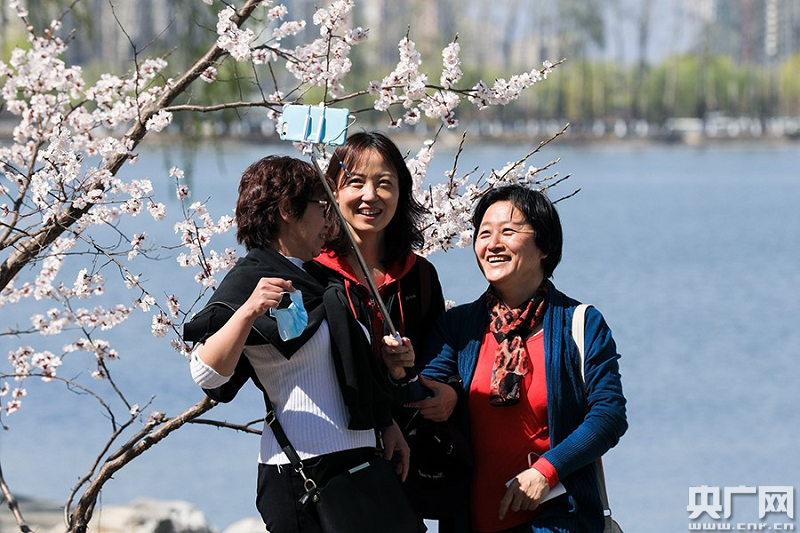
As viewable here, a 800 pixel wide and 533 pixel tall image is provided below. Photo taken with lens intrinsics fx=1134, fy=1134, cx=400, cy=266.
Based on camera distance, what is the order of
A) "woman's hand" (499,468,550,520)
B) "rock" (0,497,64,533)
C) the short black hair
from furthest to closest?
1. "rock" (0,497,64,533)
2. the short black hair
3. "woman's hand" (499,468,550,520)

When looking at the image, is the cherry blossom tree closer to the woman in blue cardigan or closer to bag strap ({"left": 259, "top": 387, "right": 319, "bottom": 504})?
the woman in blue cardigan

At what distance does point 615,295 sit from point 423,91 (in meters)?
17.7

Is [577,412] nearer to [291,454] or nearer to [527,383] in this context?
[527,383]

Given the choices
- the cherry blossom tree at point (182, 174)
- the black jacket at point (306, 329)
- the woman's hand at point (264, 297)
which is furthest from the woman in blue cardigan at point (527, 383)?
the cherry blossom tree at point (182, 174)

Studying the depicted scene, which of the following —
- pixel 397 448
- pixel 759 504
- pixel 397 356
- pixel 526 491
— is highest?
pixel 397 356

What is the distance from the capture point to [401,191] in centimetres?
282

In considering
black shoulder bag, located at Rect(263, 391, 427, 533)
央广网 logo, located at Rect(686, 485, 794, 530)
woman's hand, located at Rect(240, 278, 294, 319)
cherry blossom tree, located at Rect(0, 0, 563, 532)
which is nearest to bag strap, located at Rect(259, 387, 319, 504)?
black shoulder bag, located at Rect(263, 391, 427, 533)

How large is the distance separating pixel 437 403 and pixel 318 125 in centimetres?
68

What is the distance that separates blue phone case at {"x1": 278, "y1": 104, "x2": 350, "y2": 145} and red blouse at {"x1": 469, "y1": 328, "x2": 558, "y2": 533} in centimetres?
65

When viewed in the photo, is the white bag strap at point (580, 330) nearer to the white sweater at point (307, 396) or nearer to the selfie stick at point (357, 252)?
the selfie stick at point (357, 252)

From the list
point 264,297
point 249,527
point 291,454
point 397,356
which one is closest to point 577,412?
point 397,356

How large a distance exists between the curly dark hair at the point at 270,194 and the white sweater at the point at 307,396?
0.79 feet

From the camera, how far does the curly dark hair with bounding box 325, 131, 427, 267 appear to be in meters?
2.74

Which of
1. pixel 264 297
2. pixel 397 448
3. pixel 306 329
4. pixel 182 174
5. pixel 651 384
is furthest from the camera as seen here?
pixel 651 384
